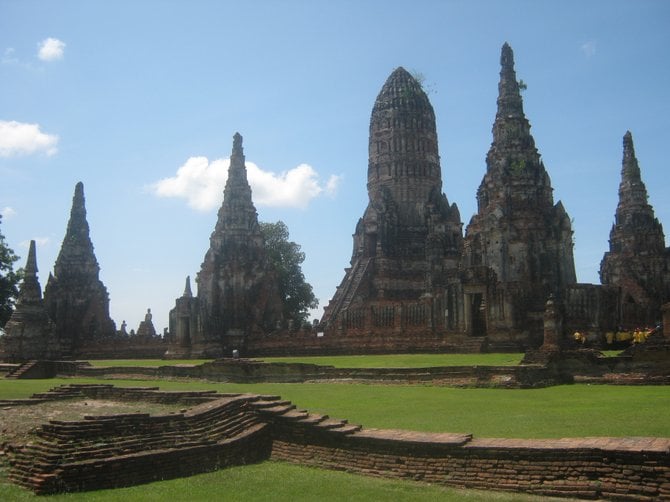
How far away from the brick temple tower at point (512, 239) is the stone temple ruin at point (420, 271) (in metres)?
0.06

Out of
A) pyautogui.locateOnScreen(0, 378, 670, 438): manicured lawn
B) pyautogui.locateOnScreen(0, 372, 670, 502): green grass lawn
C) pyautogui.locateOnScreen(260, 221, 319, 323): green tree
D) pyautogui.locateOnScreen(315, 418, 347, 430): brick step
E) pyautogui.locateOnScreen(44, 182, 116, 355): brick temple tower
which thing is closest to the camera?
pyautogui.locateOnScreen(0, 372, 670, 502): green grass lawn

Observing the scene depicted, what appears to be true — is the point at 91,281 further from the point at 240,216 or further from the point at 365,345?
the point at 365,345

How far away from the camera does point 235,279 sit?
1626 inches

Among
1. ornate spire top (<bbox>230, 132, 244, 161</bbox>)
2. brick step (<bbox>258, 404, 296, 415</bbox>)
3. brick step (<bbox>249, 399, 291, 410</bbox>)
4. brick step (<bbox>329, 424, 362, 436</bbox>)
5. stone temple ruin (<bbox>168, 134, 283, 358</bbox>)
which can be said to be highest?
ornate spire top (<bbox>230, 132, 244, 161</bbox>)

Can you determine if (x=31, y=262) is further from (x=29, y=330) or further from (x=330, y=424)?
(x=330, y=424)

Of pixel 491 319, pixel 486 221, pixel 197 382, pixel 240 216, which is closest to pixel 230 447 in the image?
pixel 197 382

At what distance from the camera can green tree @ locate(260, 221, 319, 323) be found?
5900 cm

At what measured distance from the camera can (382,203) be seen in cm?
4741

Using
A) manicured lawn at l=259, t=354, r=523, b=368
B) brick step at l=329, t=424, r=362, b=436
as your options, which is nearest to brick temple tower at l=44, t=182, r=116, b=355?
manicured lawn at l=259, t=354, r=523, b=368

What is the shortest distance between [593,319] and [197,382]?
1622 cm

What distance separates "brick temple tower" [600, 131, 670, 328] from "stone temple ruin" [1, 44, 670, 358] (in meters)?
0.07

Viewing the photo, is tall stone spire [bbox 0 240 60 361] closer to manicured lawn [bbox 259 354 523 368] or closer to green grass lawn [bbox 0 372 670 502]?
green grass lawn [bbox 0 372 670 502]

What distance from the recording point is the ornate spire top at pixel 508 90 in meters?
35.9

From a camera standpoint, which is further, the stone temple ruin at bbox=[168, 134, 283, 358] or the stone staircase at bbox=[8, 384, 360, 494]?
the stone temple ruin at bbox=[168, 134, 283, 358]
